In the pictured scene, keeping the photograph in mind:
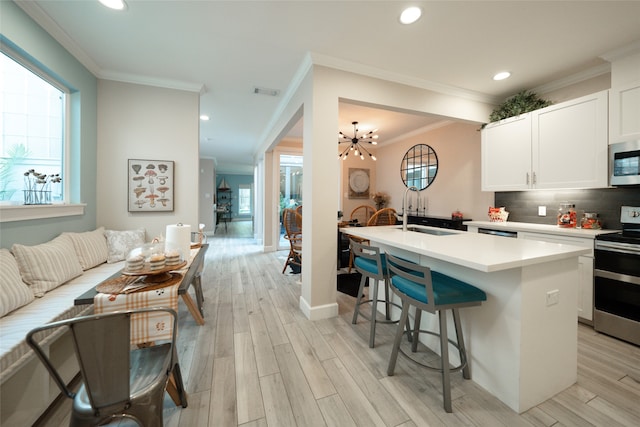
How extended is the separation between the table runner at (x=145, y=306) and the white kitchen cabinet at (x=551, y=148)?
384 cm

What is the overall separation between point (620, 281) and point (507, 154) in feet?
5.77

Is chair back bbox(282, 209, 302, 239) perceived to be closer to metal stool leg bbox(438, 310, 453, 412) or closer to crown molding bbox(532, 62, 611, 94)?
metal stool leg bbox(438, 310, 453, 412)

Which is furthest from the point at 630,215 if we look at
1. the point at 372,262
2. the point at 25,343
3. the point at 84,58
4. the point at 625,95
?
the point at 84,58

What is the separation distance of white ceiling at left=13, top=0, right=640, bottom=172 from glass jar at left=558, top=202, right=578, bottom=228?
1.52 metres

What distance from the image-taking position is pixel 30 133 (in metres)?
2.11

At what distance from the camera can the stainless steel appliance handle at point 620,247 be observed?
6.68ft

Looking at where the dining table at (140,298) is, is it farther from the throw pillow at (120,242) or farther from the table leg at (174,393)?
the throw pillow at (120,242)

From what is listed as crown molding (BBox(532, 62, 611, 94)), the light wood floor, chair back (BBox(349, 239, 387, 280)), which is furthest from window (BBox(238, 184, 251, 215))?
crown molding (BBox(532, 62, 611, 94))

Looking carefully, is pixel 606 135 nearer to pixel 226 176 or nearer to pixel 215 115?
pixel 215 115

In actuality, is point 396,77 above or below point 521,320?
above

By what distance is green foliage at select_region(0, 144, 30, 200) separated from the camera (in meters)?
1.86

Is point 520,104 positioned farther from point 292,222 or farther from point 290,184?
point 290,184

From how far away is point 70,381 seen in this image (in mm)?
1644

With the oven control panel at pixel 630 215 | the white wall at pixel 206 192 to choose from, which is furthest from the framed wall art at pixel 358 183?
the white wall at pixel 206 192
